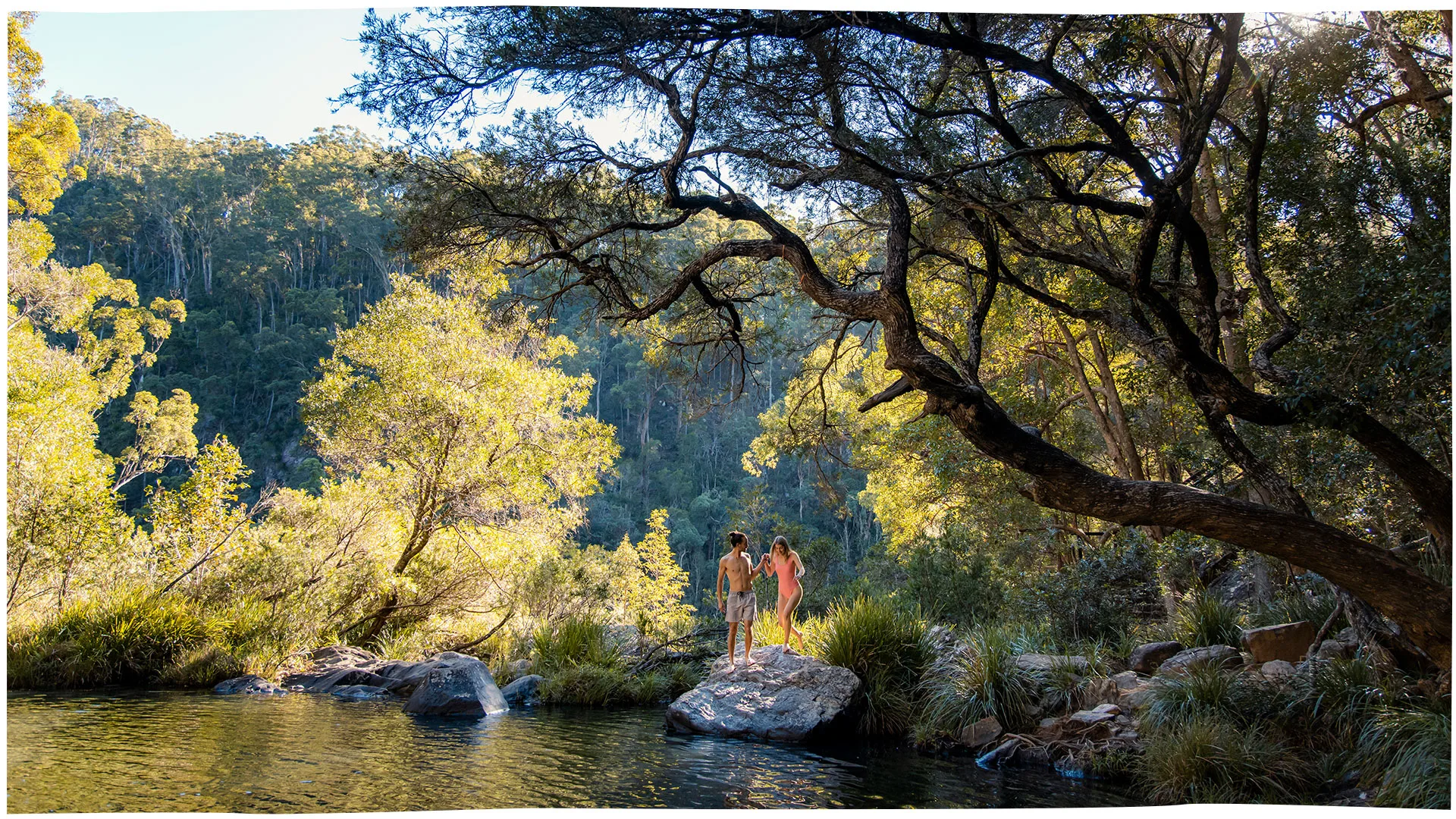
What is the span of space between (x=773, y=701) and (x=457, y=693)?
Result: 3.19 metres

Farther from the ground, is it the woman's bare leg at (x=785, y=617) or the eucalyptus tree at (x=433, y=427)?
the eucalyptus tree at (x=433, y=427)

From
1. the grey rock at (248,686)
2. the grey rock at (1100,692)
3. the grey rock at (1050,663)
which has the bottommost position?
the grey rock at (248,686)

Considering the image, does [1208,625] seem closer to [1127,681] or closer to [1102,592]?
[1127,681]

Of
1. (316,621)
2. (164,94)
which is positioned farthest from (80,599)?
(164,94)

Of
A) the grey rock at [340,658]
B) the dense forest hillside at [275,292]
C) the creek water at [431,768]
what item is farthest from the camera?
the dense forest hillside at [275,292]

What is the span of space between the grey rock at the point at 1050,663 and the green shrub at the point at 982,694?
0.30ft

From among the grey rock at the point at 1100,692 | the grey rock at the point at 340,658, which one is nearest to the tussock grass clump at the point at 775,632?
the grey rock at the point at 1100,692

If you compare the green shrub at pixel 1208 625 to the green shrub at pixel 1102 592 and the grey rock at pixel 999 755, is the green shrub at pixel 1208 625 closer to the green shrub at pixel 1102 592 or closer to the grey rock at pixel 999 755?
the green shrub at pixel 1102 592

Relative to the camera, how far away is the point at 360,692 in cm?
976

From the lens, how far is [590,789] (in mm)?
4988

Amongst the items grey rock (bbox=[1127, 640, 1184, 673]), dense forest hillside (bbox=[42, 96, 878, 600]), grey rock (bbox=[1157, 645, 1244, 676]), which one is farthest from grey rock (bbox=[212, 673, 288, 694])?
dense forest hillside (bbox=[42, 96, 878, 600])

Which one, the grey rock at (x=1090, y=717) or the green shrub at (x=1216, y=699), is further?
the grey rock at (x=1090, y=717)

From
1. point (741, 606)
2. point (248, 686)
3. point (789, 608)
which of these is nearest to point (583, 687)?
point (741, 606)

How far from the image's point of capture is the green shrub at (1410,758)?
4.20 metres
